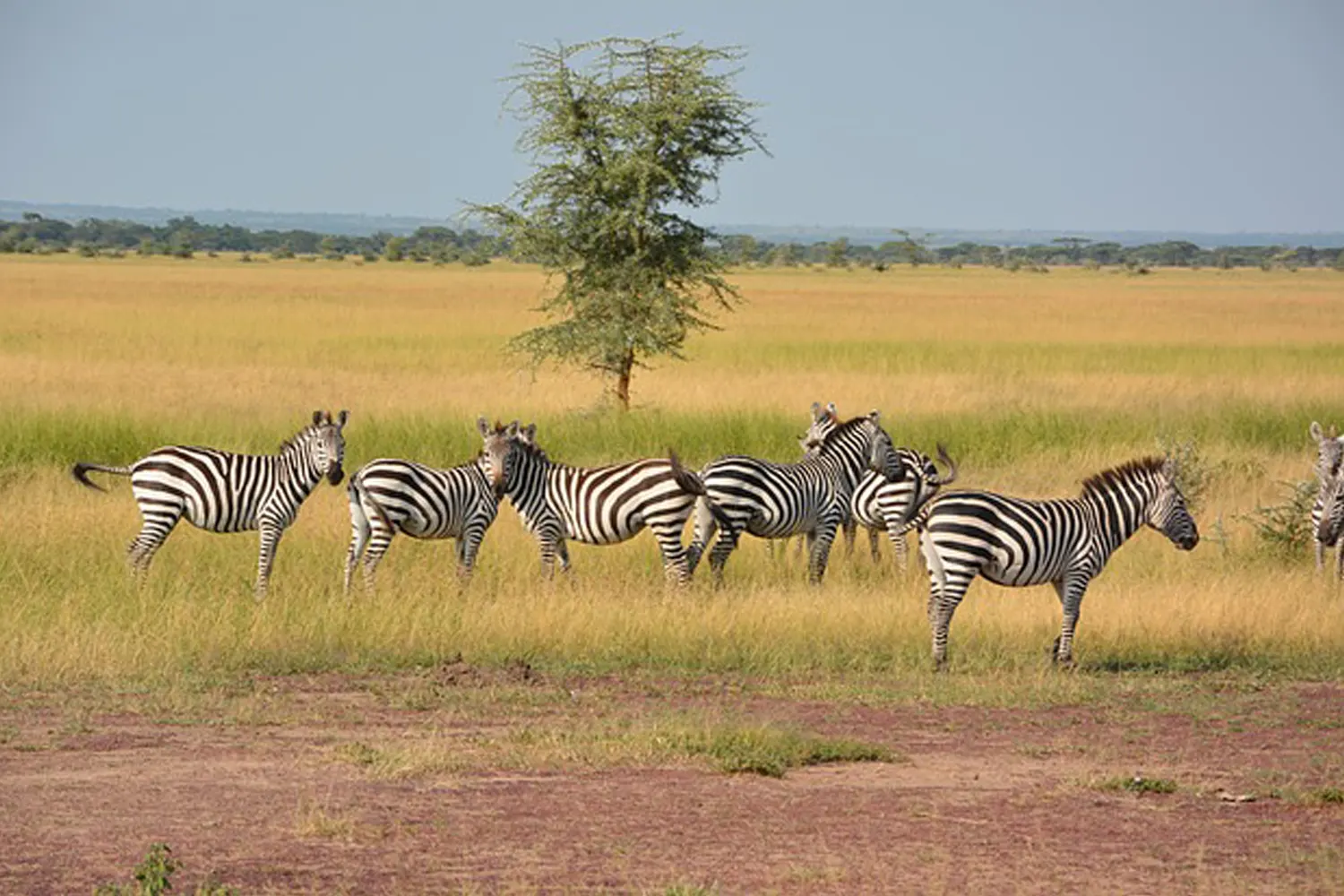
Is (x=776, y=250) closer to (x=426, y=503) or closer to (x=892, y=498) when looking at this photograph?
(x=892, y=498)

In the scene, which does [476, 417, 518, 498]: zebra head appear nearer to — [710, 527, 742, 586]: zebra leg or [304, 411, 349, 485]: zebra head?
[304, 411, 349, 485]: zebra head

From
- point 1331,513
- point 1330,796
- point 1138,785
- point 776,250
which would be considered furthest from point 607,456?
point 776,250

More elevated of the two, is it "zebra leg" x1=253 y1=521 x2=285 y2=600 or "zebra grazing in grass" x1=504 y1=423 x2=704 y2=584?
"zebra grazing in grass" x1=504 y1=423 x2=704 y2=584

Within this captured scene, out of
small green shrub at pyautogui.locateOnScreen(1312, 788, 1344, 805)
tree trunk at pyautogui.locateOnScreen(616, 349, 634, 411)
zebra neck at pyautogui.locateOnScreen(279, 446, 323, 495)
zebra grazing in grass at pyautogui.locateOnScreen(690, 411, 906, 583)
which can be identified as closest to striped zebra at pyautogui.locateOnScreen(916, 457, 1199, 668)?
zebra grazing in grass at pyautogui.locateOnScreen(690, 411, 906, 583)

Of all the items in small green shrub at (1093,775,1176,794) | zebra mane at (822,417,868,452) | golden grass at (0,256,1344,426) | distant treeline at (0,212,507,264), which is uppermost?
zebra mane at (822,417,868,452)

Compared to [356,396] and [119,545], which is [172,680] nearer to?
[119,545]

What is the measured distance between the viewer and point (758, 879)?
7348 mm

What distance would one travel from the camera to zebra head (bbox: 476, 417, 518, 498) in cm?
1410

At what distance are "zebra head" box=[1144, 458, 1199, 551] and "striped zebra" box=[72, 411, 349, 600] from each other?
5.62m

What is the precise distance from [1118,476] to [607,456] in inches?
391

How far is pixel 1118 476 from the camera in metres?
12.6

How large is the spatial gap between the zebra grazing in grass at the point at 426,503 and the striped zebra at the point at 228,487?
0.39 meters

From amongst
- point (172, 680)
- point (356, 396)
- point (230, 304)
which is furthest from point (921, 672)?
point (230, 304)

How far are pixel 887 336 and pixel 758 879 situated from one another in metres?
37.5
